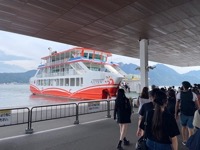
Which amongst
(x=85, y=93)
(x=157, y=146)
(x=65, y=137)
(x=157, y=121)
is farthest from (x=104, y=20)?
(x=85, y=93)

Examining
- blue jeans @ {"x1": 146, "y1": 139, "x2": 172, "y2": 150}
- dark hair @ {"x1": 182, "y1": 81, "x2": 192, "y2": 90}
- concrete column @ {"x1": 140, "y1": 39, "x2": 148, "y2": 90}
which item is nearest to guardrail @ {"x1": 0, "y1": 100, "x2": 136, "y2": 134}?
concrete column @ {"x1": 140, "y1": 39, "x2": 148, "y2": 90}

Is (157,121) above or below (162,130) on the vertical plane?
above

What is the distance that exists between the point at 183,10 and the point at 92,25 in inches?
153

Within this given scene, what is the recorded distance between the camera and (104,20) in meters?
7.90

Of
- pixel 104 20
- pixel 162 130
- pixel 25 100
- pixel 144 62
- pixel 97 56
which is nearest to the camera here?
pixel 162 130

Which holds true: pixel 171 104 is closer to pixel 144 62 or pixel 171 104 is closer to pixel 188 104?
pixel 188 104

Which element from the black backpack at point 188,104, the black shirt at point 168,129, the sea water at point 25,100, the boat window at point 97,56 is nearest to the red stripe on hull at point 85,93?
the sea water at point 25,100

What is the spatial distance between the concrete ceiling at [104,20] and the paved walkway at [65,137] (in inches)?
173

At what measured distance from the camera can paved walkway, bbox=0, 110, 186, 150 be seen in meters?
4.76

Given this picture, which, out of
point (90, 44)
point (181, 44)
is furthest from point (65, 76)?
point (181, 44)

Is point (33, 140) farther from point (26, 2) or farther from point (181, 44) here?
point (181, 44)

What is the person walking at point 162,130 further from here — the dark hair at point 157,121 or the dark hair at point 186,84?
the dark hair at point 186,84

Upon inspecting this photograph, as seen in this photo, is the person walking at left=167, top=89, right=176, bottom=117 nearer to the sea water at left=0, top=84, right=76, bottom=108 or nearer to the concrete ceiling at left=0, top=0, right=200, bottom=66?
the concrete ceiling at left=0, top=0, right=200, bottom=66

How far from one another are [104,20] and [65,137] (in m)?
5.04
